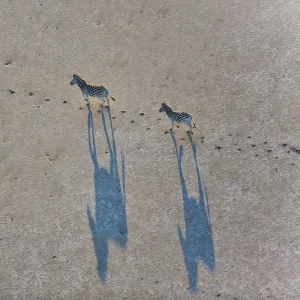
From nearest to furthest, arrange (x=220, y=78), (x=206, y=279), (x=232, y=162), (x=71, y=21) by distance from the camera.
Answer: (x=206, y=279)
(x=232, y=162)
(x=220, y=78)
(x=71, y=21)

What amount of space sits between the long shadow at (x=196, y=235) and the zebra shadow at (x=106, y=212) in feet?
5.59

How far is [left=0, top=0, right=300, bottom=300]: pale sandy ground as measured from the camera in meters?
9.17

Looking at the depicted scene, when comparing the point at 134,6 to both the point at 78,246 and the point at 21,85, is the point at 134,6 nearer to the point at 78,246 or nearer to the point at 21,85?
the point at 21,85

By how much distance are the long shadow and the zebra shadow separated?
170cm

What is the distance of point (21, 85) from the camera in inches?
424

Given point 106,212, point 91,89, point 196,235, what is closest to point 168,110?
point 91,89

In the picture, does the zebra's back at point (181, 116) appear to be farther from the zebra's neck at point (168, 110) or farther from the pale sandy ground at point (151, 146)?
the pale sandy ground at point (151, 146)

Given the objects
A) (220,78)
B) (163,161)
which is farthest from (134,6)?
(163,161)

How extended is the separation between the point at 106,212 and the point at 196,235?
2612 millimetres

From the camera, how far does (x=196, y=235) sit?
9.36 m

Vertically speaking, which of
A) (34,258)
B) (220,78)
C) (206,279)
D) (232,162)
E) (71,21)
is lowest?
(206,279)

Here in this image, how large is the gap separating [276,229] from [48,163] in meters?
6.80

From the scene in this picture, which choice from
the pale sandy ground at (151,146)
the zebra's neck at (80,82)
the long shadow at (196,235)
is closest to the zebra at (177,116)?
the pale sandy ground at (151,146)

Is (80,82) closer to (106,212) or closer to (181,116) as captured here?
(181,116)
